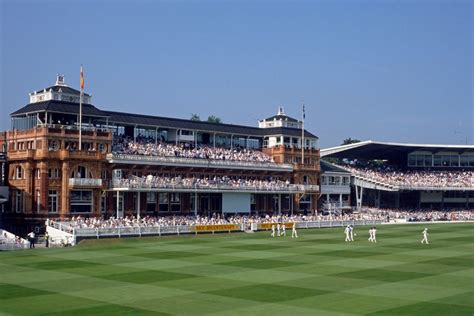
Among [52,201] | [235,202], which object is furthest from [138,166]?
[235,202]

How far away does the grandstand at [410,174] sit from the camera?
311ft

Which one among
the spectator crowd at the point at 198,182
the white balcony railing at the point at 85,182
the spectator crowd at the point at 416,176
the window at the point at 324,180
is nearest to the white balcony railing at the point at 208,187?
the spectator crowd at the point at 198,182

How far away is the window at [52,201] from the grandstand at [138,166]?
92mm

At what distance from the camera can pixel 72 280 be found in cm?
3244

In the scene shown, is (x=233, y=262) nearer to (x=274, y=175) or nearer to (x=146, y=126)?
(x=146, y=126)

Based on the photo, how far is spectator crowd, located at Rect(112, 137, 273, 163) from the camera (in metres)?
70.1

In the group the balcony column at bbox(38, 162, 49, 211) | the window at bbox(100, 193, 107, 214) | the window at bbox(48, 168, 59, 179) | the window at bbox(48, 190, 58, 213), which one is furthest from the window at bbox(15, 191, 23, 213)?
the window at bbox(100, 193, 107, 214)

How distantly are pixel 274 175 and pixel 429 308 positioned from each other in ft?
191

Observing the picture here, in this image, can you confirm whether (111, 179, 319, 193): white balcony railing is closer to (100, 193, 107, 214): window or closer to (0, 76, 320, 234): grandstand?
(0, 76, 320, 234): grandstand

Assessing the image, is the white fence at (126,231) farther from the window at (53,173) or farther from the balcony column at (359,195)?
the balcony column at (359,195)

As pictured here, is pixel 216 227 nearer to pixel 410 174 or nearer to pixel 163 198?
pixel 163 198

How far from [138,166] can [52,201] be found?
31.8ft

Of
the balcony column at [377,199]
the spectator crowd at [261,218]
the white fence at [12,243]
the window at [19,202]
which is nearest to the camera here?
the white fence at [12,243]

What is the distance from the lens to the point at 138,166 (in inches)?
2670
